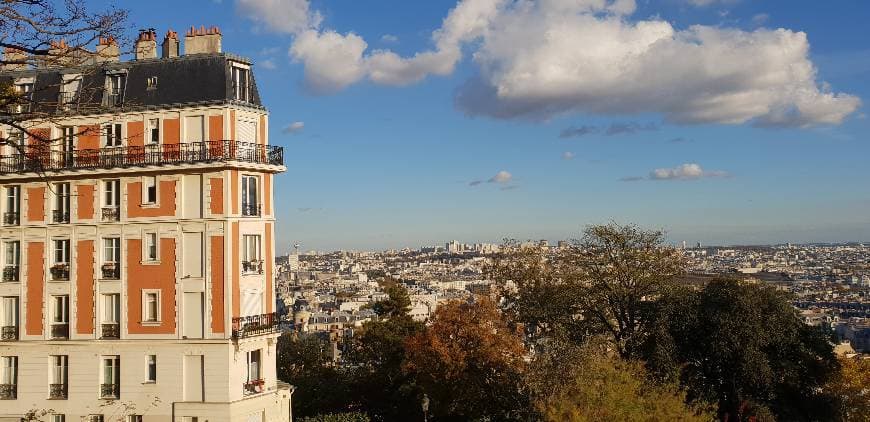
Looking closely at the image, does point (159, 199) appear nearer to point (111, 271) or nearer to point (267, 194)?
point (111, 271)

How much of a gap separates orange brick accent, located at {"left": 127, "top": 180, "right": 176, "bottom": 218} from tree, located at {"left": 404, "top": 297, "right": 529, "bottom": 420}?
13354mm

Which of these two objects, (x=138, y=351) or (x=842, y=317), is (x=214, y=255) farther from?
(x=842, y=317)

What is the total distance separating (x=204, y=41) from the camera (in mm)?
27766

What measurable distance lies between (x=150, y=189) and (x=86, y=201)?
2.48 m

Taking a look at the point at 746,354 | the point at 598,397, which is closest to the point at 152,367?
the point at 598,397

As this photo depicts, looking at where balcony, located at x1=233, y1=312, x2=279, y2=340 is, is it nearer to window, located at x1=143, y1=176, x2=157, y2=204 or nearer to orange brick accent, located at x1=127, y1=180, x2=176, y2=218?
orange brick accent, located at x1=127, y1=180, x2=176, y2=218

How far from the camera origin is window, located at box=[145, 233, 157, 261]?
26.6m

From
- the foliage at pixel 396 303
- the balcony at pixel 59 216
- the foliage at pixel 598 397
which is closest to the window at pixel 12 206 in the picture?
the balcony at pixel 59 216

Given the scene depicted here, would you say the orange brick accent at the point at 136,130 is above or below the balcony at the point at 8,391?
above

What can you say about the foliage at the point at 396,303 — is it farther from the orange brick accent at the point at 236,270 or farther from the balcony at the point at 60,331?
the balcony at the point at 60,331

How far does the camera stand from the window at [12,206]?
2761 cm

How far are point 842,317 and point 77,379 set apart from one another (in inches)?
7424

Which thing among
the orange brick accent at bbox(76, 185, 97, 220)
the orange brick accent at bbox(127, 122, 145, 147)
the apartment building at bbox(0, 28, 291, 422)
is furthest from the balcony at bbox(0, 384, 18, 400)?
the orange brick accent at bbox(127, 122, 145, 147)

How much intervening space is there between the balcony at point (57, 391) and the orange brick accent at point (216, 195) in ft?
27.5
